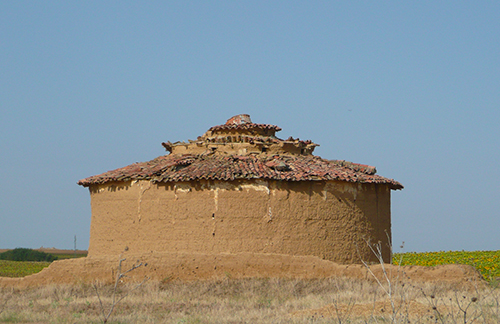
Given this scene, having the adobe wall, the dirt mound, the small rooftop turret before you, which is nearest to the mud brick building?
the adobe wall

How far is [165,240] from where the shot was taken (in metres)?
16.9

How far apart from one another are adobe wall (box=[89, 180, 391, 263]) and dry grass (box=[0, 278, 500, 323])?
1.31 metres

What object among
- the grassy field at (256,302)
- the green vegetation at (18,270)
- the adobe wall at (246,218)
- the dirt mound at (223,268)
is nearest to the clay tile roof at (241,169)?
the adobe wall at (246,218)

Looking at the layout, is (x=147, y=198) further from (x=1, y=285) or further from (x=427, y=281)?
(x=427, y=281)

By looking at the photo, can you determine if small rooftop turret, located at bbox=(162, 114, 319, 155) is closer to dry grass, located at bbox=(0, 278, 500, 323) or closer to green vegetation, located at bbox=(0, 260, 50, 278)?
dry grass, located at bbox=(0, 278, 500, 323)

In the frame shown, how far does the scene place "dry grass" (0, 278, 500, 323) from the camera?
11.1 metres

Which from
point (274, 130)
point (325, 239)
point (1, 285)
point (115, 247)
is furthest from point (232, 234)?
point (1, 285)

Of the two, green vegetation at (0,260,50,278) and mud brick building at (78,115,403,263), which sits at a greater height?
mud brick building at (78,115,403,263)

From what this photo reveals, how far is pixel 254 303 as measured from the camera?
13.5m

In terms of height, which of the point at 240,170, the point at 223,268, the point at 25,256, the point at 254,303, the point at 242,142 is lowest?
the point at 25,256

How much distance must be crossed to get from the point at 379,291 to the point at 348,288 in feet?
2.63

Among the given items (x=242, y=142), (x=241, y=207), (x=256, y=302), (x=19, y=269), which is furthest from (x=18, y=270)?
(x=256, y=302)

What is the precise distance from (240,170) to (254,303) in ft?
14.3

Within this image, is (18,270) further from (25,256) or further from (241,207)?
(25,256)
